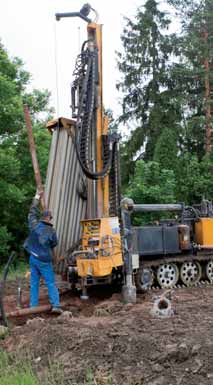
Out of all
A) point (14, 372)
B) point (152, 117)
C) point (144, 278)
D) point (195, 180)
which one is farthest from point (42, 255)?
point (152, 117)

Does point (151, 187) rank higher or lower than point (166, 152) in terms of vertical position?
lower

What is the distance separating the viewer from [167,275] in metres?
12.2

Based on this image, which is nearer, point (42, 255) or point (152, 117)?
point (42, 255)

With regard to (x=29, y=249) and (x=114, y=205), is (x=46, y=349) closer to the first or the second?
(x=29, y=249)

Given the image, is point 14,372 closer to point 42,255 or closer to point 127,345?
point 127,345

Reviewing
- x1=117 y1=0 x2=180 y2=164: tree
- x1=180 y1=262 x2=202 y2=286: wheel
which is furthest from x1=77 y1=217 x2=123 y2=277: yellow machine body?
x1=117 y1=0 x2=180 y2=164: tree

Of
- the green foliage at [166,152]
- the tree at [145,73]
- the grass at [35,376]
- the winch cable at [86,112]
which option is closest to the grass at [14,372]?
the grass at [35,376]

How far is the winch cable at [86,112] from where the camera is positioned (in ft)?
34.5

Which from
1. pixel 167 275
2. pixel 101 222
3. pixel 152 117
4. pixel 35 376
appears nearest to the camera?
pixel 35 376

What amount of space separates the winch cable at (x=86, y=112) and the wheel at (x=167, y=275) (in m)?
2.53

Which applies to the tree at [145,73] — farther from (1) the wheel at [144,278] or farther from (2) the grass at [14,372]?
(2) the grass at [14,372]

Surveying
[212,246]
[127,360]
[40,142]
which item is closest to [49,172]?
[212,246]

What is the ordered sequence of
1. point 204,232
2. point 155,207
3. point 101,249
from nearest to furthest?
point 101,249
point 155,207
point 204,232

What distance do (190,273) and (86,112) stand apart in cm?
442
